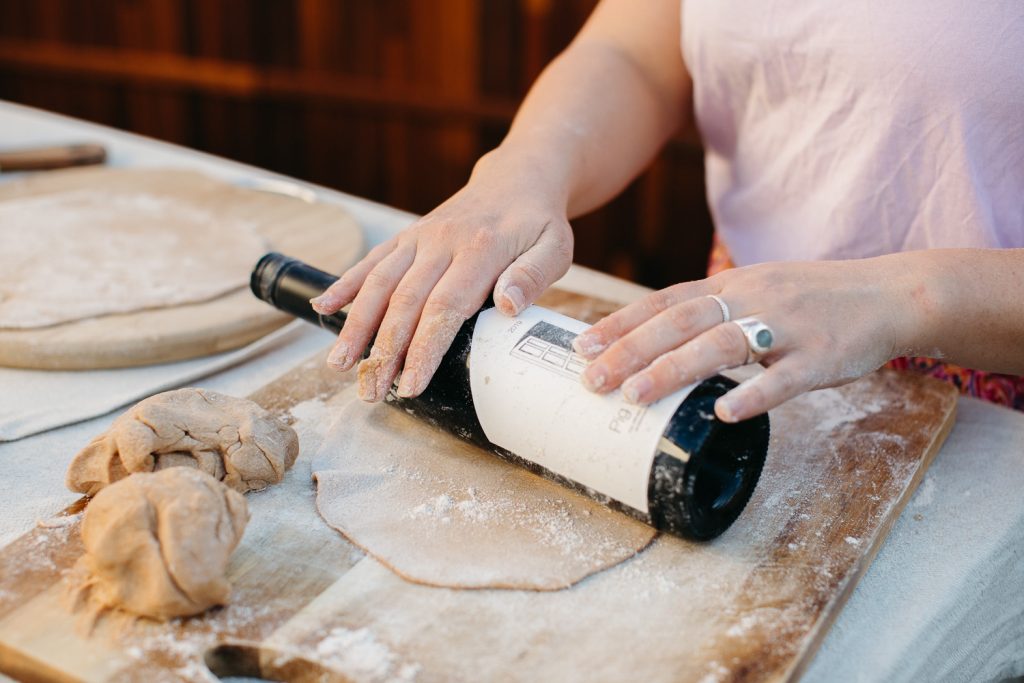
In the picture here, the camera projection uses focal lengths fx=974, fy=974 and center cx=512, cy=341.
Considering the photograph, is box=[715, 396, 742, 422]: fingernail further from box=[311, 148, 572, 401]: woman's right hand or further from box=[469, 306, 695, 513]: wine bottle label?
box=[311, 148, 572, 401]: woman's right hand

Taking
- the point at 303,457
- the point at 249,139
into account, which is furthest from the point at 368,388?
the point at 249,139

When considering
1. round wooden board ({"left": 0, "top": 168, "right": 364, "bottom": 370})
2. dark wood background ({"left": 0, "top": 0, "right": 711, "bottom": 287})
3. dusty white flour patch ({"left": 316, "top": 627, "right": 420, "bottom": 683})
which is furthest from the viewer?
dark wood background ({"left": 0, "top": 0, "right": 711, "bottom": 287})

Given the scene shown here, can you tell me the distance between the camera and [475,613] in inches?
30.4

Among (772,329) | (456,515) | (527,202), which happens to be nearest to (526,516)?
(456,515)

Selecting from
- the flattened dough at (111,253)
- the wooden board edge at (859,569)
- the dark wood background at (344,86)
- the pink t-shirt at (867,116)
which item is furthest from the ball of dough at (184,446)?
the dark wood background at (344,86)

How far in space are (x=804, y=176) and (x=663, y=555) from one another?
63cm

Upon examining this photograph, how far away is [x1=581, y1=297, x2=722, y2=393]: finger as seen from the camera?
0.83 m

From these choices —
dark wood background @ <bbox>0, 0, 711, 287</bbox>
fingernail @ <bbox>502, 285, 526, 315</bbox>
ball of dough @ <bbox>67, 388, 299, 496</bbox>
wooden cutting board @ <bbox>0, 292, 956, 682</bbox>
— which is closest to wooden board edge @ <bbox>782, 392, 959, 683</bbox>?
wooden cutting board @ <bbox>0, 292, 956, 682</bbox>

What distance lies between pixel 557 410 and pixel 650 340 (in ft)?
0.33

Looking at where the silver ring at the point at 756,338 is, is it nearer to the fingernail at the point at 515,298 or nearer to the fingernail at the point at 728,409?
the fingernail at the point at 728,409

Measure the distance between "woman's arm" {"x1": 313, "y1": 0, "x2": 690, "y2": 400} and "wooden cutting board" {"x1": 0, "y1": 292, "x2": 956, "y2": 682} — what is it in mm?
174

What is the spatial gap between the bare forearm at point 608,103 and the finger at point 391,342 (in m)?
0.31

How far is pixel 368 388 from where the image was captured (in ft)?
3.13

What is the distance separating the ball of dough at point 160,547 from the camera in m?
0.73
